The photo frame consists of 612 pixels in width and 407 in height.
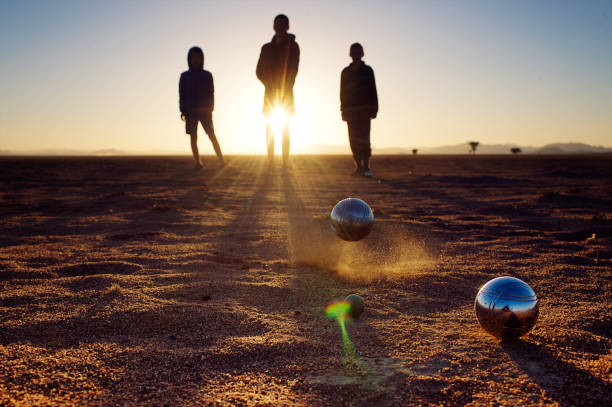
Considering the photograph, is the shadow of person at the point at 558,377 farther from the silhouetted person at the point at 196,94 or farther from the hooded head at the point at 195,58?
the hooded head at the point at 195,58

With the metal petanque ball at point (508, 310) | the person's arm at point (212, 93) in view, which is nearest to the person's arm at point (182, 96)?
the person's arm at point (212, 93)

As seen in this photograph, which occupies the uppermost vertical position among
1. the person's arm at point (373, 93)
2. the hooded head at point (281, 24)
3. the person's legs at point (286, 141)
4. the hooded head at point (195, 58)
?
the hooded head at point (281, 24)

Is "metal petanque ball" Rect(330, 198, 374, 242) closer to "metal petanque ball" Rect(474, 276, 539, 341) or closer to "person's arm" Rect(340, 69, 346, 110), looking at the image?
"metal petanque ball" Rect(474, 276, 539, 341)

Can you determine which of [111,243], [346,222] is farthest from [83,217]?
[346,222]

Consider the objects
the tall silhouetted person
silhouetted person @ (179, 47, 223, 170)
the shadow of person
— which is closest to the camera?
the shadow of person

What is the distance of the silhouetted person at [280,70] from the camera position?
31.5 feet

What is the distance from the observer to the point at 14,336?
2.08 m

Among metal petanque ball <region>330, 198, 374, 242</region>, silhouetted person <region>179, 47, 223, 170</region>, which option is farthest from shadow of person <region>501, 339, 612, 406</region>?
silhouetted person <region>179, 47, 223, 170</region>

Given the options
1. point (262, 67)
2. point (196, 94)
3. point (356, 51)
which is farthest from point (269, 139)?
point (356, 51)

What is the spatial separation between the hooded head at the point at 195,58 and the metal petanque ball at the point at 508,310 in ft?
33.4

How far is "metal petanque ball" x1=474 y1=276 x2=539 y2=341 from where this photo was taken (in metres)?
1.96

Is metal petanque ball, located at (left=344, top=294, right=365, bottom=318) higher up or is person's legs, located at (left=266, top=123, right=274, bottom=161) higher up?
person's legs, located at (left=266, top=123, right=274, bottom=161)

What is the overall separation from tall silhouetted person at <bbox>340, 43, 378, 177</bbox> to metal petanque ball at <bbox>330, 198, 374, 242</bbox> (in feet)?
20.3

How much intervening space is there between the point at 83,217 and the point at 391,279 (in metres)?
4.39
